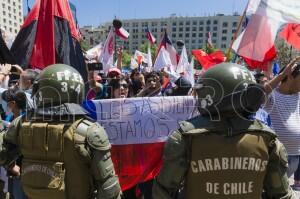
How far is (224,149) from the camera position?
2.26m

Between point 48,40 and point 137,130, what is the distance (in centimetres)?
184

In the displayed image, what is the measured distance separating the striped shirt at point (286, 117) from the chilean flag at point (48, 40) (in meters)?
2.46

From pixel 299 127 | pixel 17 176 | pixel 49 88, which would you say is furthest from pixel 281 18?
pixel 17 176

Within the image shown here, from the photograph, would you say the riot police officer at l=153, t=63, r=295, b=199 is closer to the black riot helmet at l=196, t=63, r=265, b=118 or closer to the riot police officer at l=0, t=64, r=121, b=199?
the black riot helmet at l=196, t=63, r=265, b=118

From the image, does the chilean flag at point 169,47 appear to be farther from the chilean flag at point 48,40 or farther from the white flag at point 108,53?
the chilean flag at point 48,40

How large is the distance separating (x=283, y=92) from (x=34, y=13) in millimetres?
3456

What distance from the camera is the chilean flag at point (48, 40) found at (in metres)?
4.95

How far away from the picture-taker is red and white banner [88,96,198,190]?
13.5 feet

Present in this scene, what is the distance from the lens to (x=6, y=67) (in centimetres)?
435

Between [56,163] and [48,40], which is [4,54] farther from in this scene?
[56,163]

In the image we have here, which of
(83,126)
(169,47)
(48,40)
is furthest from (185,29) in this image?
(83,126)

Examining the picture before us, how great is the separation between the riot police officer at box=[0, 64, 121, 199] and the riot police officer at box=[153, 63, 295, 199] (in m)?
0.46

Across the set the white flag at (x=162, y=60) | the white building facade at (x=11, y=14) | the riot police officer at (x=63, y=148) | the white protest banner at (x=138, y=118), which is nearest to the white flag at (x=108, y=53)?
the white flag at (x=162, y=60)

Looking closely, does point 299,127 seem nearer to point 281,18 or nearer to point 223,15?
point 281,18
